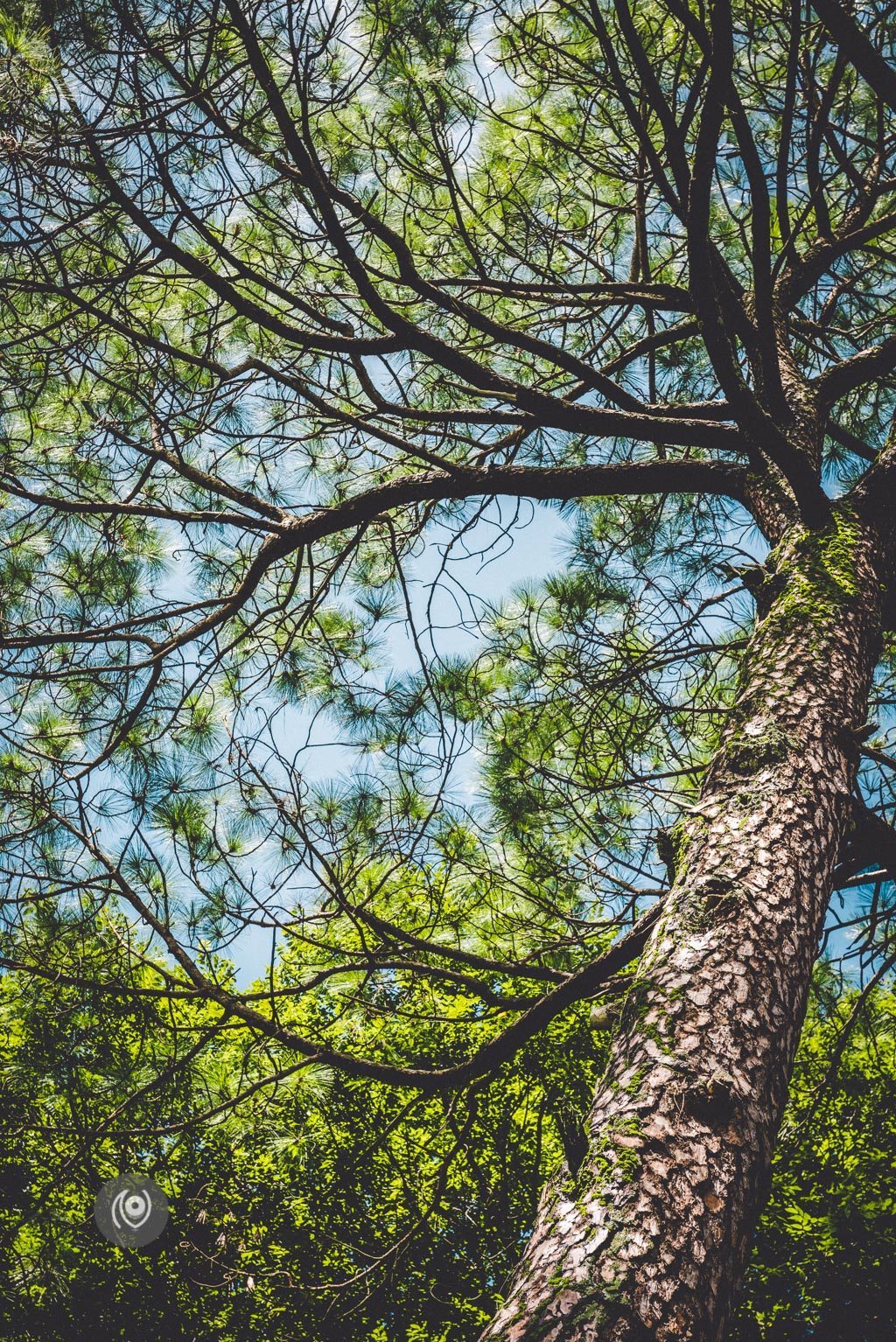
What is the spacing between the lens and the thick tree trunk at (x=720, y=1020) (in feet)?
3.19

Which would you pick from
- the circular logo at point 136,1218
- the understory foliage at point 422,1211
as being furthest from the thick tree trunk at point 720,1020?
the circular logo at point 136,1218

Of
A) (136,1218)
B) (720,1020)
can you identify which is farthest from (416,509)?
(136,1218)

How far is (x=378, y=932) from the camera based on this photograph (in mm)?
2033

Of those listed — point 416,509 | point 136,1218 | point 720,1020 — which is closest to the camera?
point 720,1020

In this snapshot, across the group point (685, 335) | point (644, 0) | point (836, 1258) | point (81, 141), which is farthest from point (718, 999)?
point (836, 1258)

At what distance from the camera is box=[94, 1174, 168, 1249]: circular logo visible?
13.5ft

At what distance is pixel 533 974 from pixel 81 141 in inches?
89.1

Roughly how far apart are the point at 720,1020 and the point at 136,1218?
4.29m

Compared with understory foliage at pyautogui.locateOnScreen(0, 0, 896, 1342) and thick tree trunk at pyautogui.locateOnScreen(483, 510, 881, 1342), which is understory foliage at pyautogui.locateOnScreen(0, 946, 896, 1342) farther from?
thick tree trunk at pyautogui.locateOnScreen(483, 510, 881, 1342)

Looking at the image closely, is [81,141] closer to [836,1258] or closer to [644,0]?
[644,0]

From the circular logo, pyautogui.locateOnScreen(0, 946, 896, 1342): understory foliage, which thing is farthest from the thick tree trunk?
the circular logo

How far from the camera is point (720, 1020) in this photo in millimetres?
1262

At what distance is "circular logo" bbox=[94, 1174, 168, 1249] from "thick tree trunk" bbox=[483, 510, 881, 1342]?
11.7 feet

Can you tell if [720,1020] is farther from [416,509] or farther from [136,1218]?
[136,1218]
